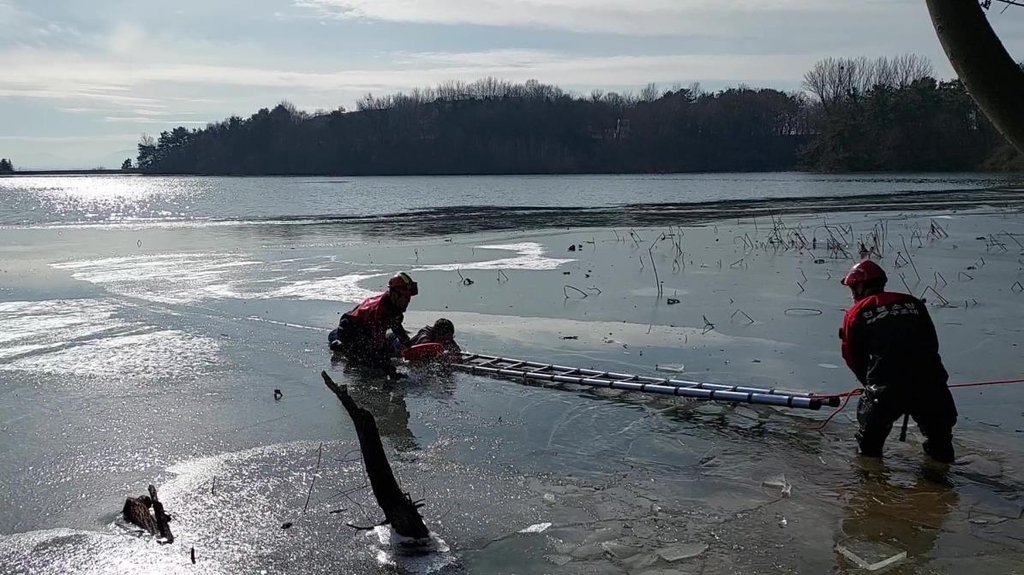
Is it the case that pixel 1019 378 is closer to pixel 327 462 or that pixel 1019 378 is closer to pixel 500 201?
pixel 327 462

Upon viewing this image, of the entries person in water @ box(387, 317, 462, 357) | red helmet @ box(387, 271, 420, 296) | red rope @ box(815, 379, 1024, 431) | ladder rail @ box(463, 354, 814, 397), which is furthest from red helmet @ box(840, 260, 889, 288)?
person in water @ box(387, 317, 462, 357)

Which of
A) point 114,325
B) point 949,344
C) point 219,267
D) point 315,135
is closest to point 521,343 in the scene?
point 949,344

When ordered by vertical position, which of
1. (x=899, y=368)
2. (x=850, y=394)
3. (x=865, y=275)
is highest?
(x=865, y=275)

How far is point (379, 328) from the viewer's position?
30.1ft

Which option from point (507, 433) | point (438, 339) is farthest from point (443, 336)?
point (507, 433)

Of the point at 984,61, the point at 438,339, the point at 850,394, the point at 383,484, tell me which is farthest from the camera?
the point at 438,339

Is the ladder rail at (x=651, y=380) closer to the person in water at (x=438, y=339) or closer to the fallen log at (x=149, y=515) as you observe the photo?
the person in water at (x=438, y=339)

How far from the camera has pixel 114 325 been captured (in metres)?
11.8

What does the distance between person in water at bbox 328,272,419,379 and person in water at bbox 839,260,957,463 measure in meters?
4.44

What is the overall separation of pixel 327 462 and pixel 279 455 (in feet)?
1.37

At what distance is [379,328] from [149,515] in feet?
13.4

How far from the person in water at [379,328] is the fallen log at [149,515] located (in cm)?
368

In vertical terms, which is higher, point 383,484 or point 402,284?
point 402,284

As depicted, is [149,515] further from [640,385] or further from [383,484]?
[640,385]
